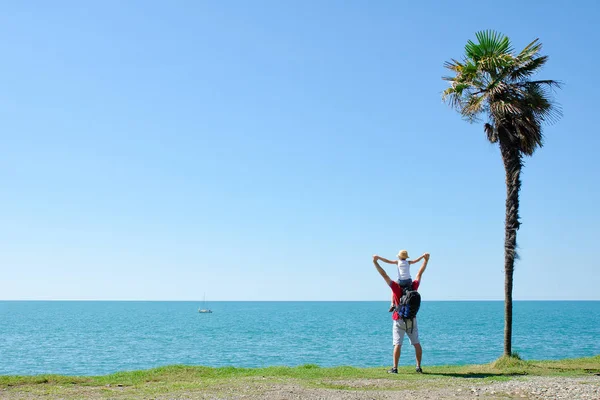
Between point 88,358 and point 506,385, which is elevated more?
point 506,385

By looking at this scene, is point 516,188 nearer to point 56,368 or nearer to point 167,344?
point 56,368

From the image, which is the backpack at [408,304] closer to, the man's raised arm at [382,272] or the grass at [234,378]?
the man's raised arm at [382,272]

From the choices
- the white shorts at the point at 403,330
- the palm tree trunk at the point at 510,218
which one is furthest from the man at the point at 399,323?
the palm tree trunk at the point at 510,218

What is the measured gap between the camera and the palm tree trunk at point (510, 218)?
20.2m

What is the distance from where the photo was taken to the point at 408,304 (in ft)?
52.1

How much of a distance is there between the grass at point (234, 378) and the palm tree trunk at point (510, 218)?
2.12 meters

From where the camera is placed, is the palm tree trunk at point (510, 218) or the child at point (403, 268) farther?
the palm tree trunk at point (510, 218)

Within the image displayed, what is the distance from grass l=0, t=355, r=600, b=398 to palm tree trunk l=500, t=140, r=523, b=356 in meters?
2.12

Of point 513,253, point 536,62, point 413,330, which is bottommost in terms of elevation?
point 413,330

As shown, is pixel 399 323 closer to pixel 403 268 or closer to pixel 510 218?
pixel 403 268

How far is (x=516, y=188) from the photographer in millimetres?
20391

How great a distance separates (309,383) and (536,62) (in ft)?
44.9

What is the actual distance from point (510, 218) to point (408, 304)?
6775 mm

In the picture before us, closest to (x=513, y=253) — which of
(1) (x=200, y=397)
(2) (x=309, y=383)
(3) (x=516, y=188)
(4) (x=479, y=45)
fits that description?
(3) (x=516, y=188)
